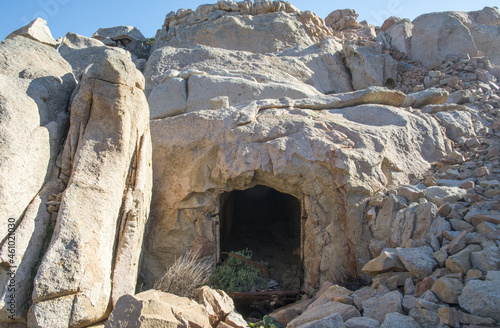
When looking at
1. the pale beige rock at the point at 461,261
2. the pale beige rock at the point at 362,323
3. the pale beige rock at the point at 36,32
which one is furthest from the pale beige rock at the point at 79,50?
the pale beige rock at the point at 461,261

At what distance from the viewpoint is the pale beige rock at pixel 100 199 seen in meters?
4.31

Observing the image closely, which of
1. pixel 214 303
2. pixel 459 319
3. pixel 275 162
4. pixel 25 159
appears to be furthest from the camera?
pixel 275 162

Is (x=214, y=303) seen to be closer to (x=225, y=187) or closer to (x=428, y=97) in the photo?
(x=225, y=187)

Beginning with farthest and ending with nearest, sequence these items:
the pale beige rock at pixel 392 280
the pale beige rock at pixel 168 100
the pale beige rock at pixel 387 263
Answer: the pale beige rock at pixel 168 100
the pale beige rock at pixel 387 263
the pale beige rock at pixel 392 280

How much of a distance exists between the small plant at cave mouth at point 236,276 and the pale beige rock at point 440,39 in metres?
8.36

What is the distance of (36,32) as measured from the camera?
6.64 meters

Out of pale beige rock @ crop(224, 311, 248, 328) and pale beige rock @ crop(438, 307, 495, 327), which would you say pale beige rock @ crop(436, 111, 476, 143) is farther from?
pale beige rock @ crop(224, 311, 248, 328)

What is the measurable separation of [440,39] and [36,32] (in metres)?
10.7

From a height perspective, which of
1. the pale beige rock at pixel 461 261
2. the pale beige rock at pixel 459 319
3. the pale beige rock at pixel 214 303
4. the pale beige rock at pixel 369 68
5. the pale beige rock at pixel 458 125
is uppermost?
the pale beige rock at pixel 369 68

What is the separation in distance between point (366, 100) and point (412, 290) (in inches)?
179

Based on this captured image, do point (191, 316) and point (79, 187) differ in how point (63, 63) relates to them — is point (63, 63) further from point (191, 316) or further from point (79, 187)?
point (191, 316)

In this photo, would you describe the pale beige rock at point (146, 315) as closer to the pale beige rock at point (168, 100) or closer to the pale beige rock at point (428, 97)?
the pale beige rock at point (168, 100)

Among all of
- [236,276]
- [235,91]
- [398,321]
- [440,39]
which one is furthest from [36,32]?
[440,39]

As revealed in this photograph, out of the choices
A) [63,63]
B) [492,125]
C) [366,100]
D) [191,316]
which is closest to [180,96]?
[63,63]
